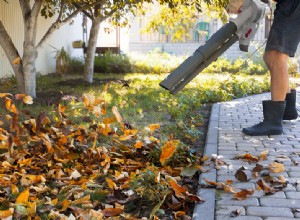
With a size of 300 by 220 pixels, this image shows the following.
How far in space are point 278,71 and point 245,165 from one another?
1493mm

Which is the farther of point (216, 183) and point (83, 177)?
point (83, 177)

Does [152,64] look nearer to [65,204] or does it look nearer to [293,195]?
[293,195]

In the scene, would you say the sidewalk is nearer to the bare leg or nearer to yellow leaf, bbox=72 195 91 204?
the bare leg

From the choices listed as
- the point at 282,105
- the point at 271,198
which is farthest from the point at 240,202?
the point at 282,105

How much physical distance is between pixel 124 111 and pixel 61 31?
8.79 meters

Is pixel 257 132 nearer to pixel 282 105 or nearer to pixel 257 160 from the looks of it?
pixel 282 105

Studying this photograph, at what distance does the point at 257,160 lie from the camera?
4.30m

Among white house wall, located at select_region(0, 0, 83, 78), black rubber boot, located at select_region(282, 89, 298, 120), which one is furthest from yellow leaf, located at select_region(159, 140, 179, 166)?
white house wall, located at select_region(0, 0, 83, 78)

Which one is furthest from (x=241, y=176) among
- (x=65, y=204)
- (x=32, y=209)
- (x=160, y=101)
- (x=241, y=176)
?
(x=160, y=101)

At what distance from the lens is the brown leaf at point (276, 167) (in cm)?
396

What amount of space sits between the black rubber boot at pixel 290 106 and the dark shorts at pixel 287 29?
864 millimetres

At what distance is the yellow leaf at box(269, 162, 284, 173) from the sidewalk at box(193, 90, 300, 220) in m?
0.04

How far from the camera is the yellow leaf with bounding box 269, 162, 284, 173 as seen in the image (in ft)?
13.0

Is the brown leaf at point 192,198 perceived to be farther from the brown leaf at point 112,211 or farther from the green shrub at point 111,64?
the green shrub at point 111,64
